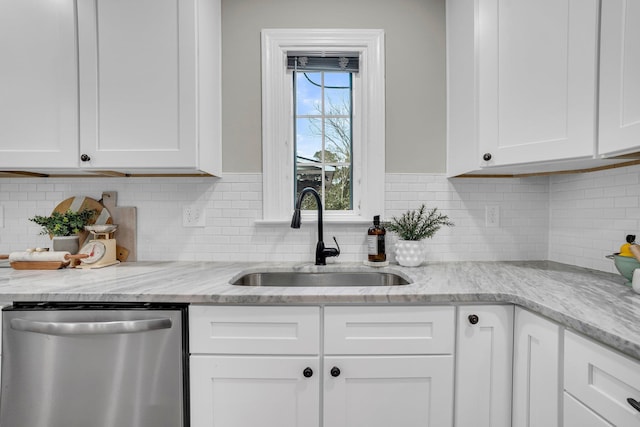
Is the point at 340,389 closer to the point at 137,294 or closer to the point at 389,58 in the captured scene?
the point at 137,294

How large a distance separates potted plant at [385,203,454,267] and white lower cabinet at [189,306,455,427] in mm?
473

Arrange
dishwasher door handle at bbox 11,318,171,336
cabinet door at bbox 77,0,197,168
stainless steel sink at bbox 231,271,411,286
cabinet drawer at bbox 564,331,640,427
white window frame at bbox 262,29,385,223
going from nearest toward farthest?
1. cabinet drawer at bbox 564,331,640,427
2. dishwasher door handle at bbox 11,318,171,336
3. cabinet door at bbox 77,0,197,168
4. stainless steel sink at bbox 231,271,411,286
5. white window frame at bbox 262,29,385,223

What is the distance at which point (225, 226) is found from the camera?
1819 mm

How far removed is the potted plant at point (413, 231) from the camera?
164cm

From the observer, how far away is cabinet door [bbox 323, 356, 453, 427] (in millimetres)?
1184

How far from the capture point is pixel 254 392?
46.6 inches

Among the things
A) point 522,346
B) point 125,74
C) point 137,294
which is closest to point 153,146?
point 125,74

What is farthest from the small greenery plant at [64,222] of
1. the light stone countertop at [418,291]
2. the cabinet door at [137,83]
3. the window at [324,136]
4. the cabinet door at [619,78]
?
the cabinet door at [619,78]

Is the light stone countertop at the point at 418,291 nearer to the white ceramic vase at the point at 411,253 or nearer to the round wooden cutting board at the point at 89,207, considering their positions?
the white ceramic vase at the point at 411,253

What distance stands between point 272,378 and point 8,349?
964mm

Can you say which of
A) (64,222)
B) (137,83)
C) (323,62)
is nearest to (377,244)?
(323,62)

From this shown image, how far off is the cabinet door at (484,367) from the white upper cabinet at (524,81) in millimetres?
679

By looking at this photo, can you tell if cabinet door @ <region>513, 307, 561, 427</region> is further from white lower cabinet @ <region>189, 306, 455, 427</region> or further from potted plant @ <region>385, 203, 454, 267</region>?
potted plant @ <region>385, 203, 454, 267</region>

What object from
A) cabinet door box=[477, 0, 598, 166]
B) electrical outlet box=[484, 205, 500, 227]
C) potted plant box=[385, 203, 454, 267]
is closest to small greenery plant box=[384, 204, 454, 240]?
potted plant box=[385, 203, 454, 267]
